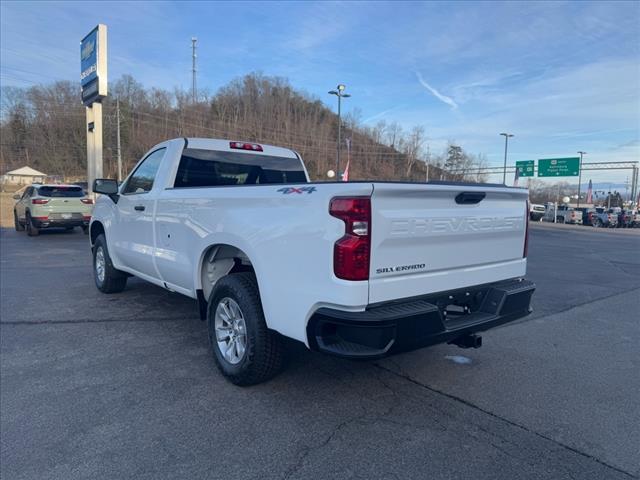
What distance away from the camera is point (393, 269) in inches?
113

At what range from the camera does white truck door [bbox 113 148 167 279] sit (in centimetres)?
509

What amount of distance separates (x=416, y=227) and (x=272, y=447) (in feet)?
5.41

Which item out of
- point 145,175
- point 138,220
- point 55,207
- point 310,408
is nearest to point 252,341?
point 310,408

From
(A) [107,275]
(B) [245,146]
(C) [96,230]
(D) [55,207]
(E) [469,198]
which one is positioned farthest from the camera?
(D) [55,207]

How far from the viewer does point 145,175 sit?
5422mm

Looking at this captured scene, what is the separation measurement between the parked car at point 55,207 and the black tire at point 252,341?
13188mm

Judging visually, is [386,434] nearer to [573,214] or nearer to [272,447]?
[272,447]

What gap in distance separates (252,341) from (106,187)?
139 inches

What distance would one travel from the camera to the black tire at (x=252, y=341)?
3.39m

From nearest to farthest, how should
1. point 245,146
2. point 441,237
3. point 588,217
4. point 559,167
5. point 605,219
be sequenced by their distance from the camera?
1. point 441,237
2. point 245,146
3. point 605,219
4. point 588,217
5. point 559,167

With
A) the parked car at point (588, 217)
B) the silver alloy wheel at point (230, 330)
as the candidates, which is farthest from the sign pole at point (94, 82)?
the parked car at point (588, 217)

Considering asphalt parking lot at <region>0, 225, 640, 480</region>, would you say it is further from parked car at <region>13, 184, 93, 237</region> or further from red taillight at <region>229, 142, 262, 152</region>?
parked car at <region>13, 184, 93, 237</region>

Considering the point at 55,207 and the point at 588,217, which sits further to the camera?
the point at 588,217

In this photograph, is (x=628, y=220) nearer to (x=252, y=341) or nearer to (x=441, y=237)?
(x=441, y=237)
